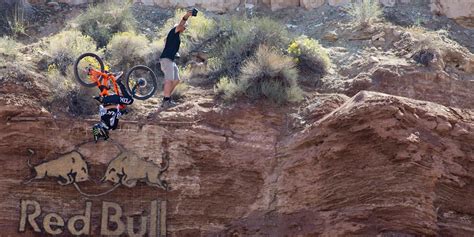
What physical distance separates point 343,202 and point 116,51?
6427 millimetres

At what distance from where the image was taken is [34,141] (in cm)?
1989

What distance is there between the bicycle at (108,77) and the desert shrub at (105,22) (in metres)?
2.26

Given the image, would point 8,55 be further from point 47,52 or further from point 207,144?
point 207,144

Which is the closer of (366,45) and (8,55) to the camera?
(8,55)

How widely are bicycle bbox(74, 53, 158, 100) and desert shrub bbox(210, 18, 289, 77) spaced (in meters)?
1.54

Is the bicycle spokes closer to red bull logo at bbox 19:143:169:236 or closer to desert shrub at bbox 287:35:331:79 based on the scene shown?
red bull logo at bbox 19:143:169:236

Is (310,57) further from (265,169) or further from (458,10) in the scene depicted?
(458,10)

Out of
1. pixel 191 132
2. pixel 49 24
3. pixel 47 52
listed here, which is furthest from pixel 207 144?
pixel 49 24

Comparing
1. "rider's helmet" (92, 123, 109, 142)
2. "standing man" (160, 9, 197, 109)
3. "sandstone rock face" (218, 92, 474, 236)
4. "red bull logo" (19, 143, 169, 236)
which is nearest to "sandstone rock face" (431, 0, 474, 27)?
"sandstone rock face" (218, 92, 474, 236)

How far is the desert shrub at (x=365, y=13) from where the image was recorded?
23781mm

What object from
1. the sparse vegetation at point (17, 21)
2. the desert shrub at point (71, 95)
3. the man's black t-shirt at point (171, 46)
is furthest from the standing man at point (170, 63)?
the sparse vegetation at point (17, 21)

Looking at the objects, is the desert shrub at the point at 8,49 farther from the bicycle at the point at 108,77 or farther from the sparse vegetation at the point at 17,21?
the sparse vegetation at the point at 17,21

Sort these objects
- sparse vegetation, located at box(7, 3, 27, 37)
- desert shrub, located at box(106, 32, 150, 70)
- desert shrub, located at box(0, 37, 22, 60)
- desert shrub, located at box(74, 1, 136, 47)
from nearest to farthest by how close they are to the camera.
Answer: desert shrub, located at box(0, 37, 22, 60), desert shrub, located at box(106, 32, 150, 70), desert shrub, located at box(74, 1, 136, 47), sparse vegetation, located at box(7, 3, 27, 37)

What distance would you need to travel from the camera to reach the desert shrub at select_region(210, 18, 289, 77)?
2228 cm
